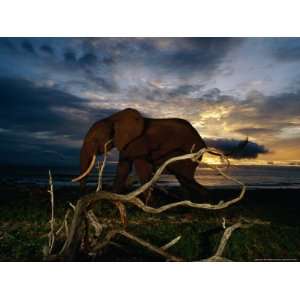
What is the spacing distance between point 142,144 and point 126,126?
16.3 inches

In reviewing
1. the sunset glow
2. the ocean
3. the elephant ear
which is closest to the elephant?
the elephant ear

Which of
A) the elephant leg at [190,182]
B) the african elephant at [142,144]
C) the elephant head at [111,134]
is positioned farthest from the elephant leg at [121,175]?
the elephant leg at [190,182]

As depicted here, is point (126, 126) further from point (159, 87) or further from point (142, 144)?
point (159, 87)

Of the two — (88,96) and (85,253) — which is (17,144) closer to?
(88,96)

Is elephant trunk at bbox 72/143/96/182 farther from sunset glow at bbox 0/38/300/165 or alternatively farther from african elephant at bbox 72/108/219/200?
sunset glow at bbox 0/38/300/165

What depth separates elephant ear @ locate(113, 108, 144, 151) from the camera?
4.22 metres

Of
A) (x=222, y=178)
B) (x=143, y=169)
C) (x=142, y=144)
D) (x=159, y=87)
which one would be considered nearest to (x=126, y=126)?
(x=142, y=144)

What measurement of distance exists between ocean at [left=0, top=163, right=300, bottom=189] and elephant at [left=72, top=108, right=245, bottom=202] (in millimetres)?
133

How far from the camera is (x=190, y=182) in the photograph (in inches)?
175

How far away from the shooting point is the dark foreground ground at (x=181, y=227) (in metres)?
3.29

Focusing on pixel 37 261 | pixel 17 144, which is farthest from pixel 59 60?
pixel 37 261
